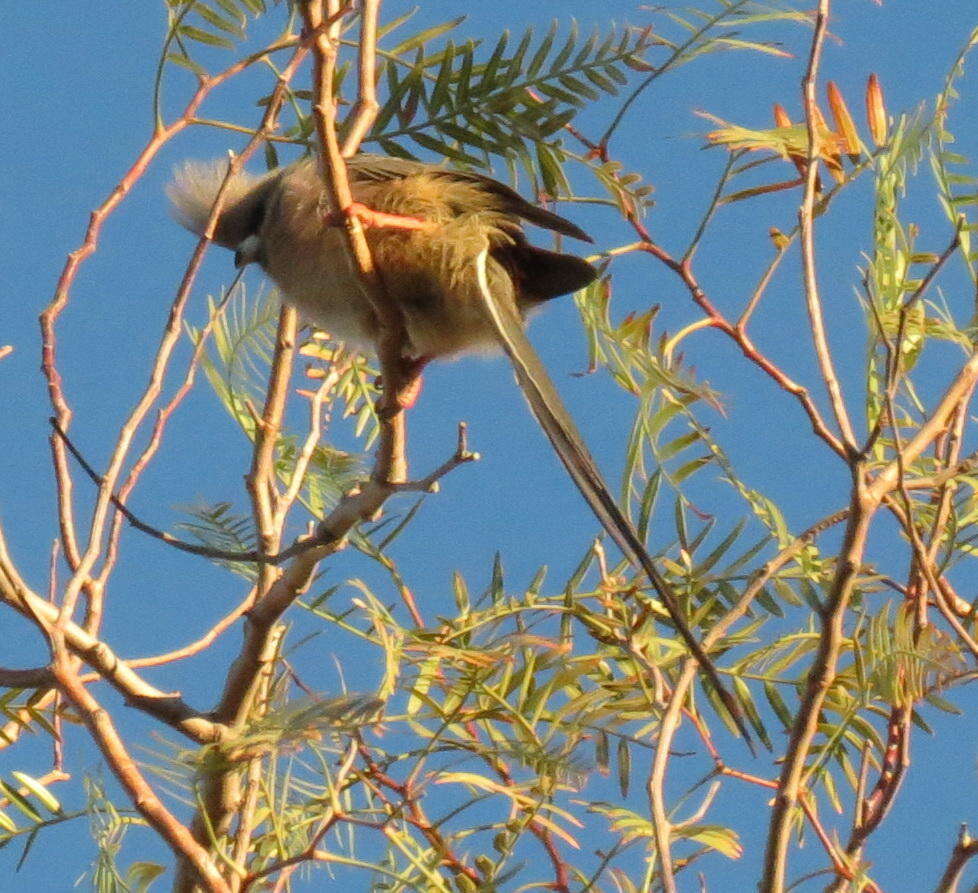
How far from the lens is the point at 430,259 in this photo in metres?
3.08

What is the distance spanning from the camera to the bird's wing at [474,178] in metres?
3.07

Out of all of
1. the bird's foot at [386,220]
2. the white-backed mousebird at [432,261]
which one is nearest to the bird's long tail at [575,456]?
the white-backed mousebird at [432,261]

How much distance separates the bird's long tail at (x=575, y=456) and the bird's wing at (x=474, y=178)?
0.55ft

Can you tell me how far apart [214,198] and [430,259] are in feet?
3.23

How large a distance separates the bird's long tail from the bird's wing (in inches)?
6.6

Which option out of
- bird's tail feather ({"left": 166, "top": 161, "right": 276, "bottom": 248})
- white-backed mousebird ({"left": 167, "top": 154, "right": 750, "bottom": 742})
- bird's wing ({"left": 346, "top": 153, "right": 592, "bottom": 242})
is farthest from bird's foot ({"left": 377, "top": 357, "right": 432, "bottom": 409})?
bird's tail feather ({"left": 166, "top": 161, "right": 276, "bottom": 248})

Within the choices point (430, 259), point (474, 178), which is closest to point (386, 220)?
point (430, 259)

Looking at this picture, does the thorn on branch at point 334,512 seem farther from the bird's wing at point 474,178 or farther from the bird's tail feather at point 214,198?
the bird's tail feather at point 214,198

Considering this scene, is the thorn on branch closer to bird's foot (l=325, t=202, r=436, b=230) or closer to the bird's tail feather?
bird's foot (l=325, t=202, r=436, b=230)

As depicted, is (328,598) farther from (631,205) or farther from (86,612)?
(631,205)

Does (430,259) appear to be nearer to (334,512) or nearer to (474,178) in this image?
(474,178)

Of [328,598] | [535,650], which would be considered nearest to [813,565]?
[535,650]

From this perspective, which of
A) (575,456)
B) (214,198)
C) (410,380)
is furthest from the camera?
(214,198)

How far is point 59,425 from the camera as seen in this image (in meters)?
2.35
